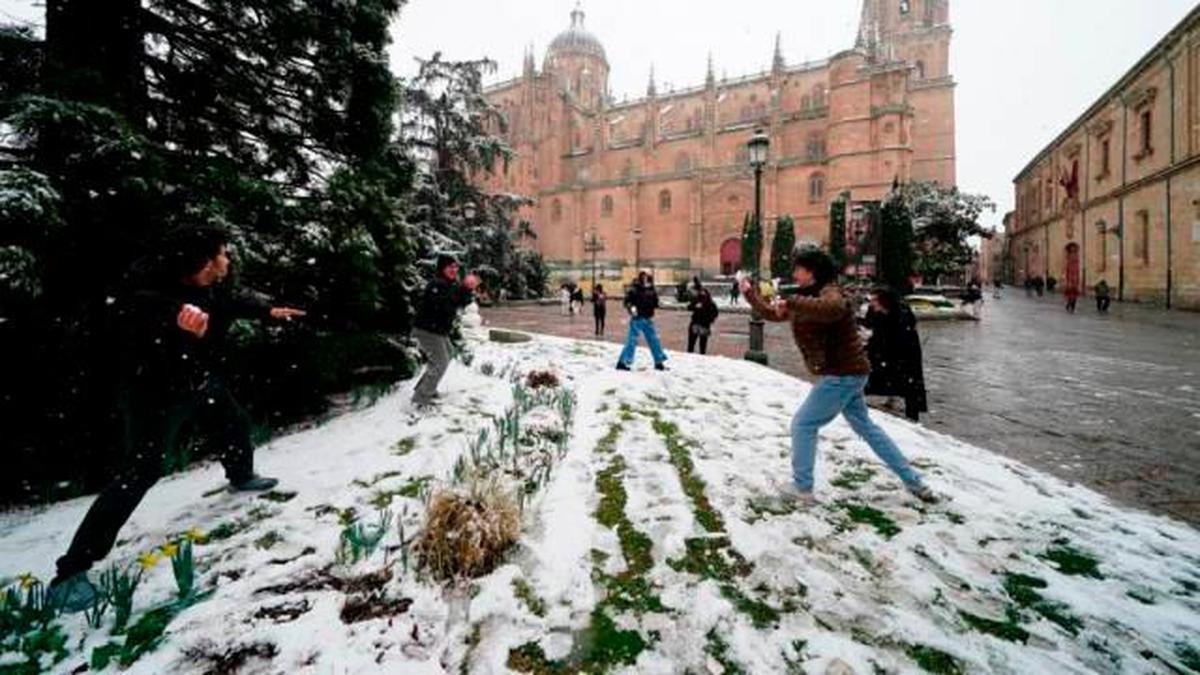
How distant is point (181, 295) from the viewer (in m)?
2.75

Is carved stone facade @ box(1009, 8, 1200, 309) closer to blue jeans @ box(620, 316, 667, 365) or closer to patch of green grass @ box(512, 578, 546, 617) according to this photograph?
→ blue jeans @ box(620, 316, 667, 365)

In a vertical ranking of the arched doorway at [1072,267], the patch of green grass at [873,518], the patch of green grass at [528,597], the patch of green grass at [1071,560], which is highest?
the arched doorway at [1072,267]

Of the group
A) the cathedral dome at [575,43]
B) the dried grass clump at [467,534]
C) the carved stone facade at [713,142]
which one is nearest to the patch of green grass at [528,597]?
the dried grass clump at [467,534]

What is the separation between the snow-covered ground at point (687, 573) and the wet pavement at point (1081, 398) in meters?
0.70

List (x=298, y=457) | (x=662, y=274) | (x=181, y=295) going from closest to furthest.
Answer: (x=181, y=295) < (x=298, y=457) < (x=662, y=274)

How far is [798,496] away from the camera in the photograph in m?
3.47

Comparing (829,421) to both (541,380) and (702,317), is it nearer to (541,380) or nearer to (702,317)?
(541,380)

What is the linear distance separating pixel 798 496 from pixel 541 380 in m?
3.74

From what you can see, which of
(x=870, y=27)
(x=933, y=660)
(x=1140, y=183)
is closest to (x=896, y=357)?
(x=933, y=660)

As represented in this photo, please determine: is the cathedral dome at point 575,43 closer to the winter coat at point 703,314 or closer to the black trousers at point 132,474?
the winter coat at point 703,314

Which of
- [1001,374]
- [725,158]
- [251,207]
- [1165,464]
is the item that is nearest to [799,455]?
[1165,464]

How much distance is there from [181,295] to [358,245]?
2.26 meters

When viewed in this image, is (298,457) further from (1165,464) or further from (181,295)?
(1165,464)

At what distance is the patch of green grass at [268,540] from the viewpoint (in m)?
2.72
